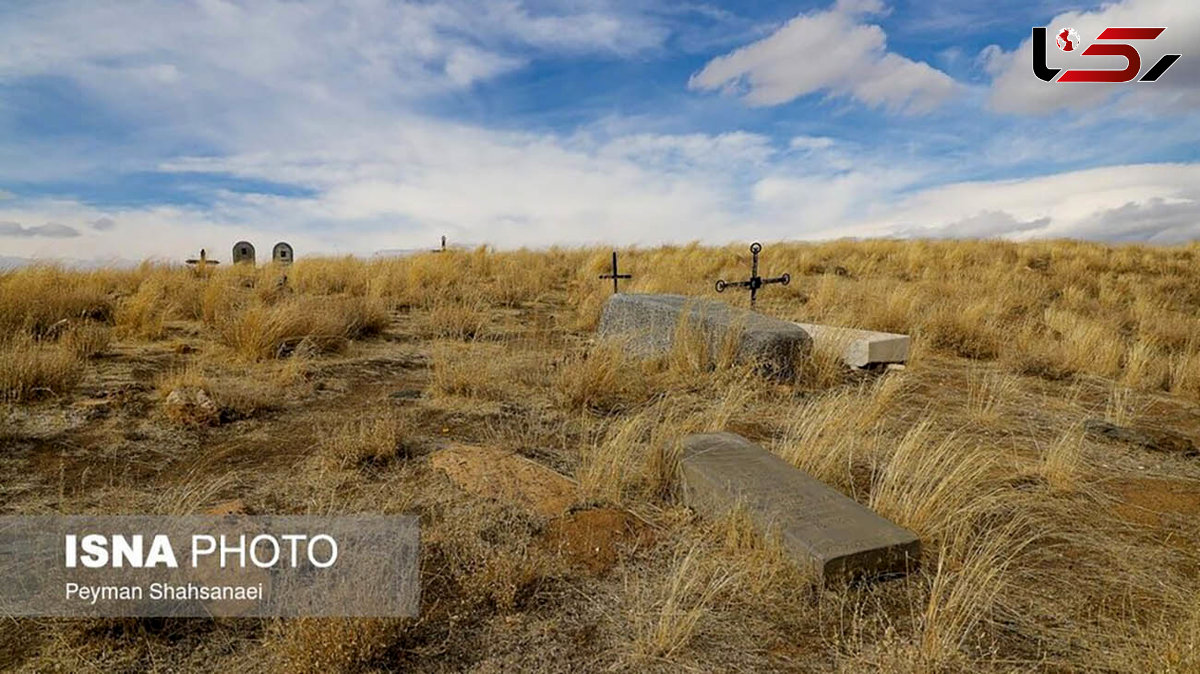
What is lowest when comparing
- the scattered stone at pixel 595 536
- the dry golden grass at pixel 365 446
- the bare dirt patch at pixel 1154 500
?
the bare dirt patch at pixel 1154 500

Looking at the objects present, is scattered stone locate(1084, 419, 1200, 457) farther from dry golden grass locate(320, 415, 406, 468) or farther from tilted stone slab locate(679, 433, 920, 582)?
dry golden grass locate(320, 415, 406, 468)

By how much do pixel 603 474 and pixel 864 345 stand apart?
4.00 m

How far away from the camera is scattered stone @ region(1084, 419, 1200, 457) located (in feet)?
14.7

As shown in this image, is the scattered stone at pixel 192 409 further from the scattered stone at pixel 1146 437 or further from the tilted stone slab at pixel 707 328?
the scattered stone at pixel 1146 437

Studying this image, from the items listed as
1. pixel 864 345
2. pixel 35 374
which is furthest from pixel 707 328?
pixel 35 374

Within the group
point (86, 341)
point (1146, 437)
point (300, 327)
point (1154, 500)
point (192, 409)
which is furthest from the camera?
point (300, 327)

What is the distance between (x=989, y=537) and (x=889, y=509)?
43 cm

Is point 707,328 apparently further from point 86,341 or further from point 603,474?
point 86,341

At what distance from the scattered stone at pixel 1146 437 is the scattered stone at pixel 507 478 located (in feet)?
12.8

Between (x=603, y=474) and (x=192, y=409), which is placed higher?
(x=192, y=409)

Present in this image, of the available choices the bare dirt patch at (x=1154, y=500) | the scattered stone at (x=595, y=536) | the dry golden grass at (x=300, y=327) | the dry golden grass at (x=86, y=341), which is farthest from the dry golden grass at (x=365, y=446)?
the bare dirt patch at (x=1154, y=500)

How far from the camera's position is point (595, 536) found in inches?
116

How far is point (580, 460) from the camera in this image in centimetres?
393

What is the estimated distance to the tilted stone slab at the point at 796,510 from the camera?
2.60 meters
